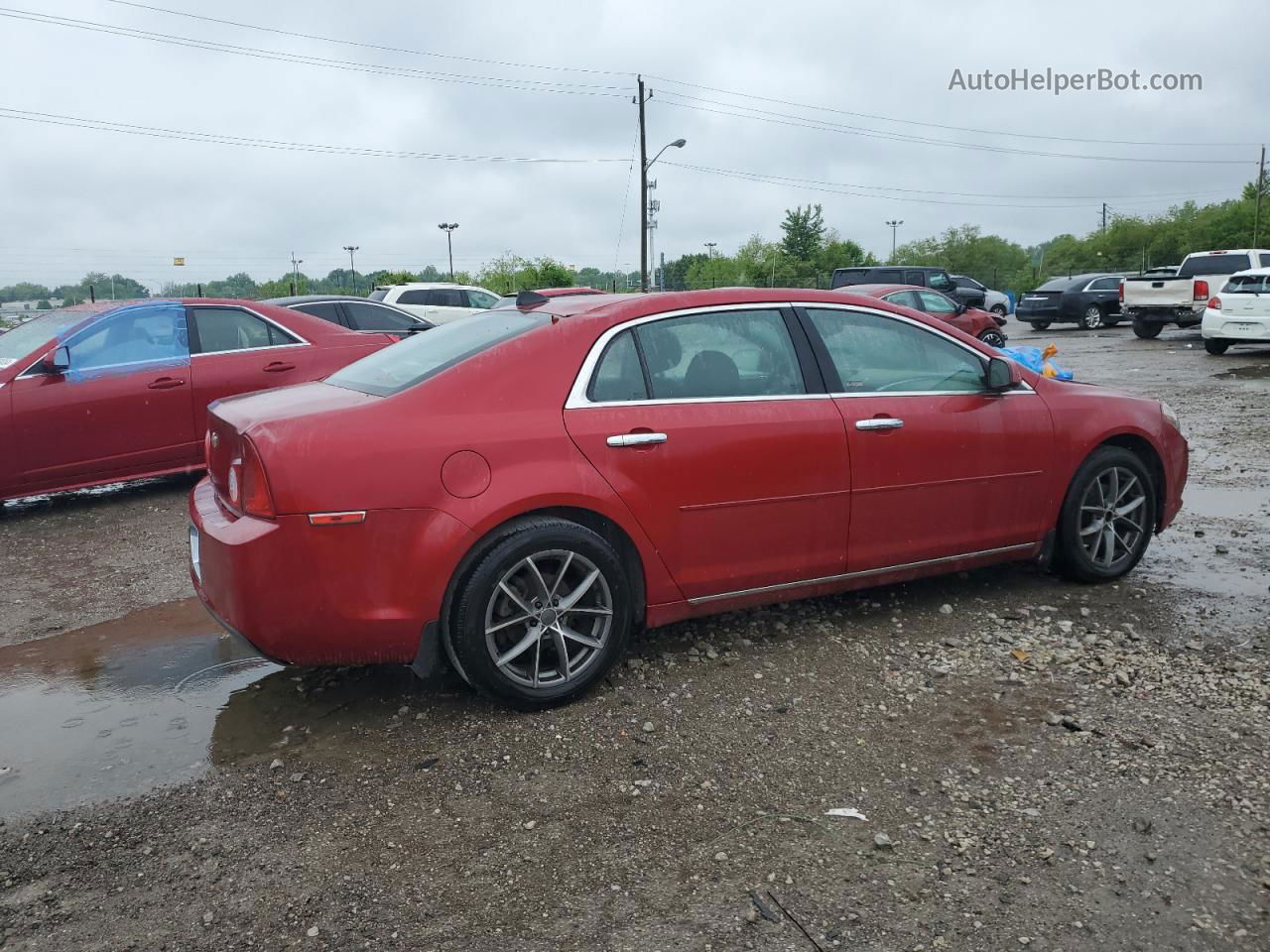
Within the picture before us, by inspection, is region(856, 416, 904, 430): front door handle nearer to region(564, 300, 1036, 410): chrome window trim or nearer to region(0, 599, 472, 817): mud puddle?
region(564, 300, 1036, 410): chrome window trim

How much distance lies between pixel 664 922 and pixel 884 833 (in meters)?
0.76

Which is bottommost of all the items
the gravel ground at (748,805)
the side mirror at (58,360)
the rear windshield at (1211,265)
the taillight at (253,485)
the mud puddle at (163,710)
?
the mud puddle at (163,710)

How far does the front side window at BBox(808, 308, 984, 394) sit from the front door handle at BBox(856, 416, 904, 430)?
0.47 ft

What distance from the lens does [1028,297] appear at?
28.7 m

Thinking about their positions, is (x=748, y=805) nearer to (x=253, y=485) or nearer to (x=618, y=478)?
(x=618, y=478)

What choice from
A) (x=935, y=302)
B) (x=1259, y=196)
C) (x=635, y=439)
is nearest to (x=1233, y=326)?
(x=935, y=302)

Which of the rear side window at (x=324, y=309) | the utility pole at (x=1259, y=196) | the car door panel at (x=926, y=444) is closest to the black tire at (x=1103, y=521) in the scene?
the car door panel at (x=926, y=444)

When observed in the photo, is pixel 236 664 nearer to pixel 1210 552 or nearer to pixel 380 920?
pixel 380 920

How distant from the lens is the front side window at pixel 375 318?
39.4ft

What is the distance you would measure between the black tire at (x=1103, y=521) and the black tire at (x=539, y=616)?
2.43 meters

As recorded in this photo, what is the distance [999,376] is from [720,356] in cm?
140

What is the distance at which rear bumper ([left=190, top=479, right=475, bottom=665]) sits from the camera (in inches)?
137

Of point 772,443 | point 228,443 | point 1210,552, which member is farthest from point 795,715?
point 1210,552

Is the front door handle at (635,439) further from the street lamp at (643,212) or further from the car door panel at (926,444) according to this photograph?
the street lamp at (643,212)
